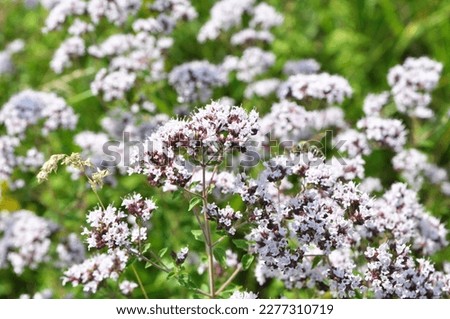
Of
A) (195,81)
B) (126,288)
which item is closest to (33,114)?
(195,81)

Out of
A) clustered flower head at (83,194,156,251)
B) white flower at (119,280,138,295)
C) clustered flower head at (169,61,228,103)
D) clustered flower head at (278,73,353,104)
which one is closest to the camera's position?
clustered flower head at (83,194,156,251)

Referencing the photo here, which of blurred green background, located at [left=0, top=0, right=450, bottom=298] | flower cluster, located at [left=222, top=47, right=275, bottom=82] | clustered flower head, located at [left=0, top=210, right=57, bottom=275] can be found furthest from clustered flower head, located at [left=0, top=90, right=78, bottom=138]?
flower cluster, located at [left=222, top=47, right=275, bottom=82]

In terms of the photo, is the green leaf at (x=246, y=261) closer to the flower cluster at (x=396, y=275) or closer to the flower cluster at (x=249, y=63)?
the flower cluster at (x=396, y=275)

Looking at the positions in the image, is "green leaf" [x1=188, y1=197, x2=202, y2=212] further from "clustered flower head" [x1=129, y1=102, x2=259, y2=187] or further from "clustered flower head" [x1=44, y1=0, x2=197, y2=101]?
"clustered flower head" [x1=44, y1=0, x2=197, y2=101]

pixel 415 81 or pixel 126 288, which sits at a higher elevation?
pixel 415 81

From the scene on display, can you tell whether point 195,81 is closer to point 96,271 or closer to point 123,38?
point 123,38

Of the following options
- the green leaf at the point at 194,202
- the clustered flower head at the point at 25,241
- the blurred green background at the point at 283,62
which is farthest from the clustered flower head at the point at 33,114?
the green leaf at the point at 194,202

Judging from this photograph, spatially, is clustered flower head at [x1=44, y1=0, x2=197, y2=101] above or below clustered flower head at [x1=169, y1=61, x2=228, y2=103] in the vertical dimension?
above
